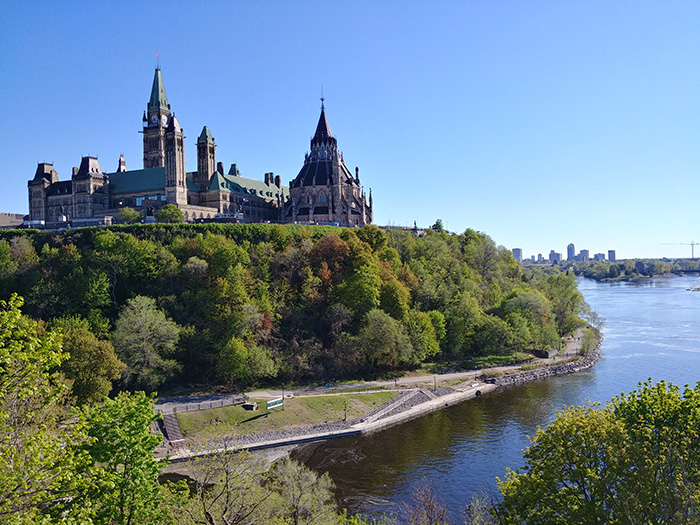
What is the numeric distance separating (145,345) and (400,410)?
26252 millimetres

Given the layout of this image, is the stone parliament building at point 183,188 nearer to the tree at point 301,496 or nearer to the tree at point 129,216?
the tree at point 129,216

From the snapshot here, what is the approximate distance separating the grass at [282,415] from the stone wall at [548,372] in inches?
683

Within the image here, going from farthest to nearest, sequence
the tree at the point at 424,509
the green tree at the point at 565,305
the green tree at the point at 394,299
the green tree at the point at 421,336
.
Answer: the green tree at the point at 565,305 < the green tree at the point at 394,299 < the green tree at the point at 421,336 < the tree at the point at 424,509

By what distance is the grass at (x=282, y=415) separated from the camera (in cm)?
4781

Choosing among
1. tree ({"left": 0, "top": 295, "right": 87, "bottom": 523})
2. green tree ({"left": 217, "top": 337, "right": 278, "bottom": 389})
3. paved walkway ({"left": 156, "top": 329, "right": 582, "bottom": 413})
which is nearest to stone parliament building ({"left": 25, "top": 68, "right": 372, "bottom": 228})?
green tree ({"left": 217, "top": 337, "right": 278, "bottom": 389})

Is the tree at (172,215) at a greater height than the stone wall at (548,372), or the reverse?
the tree at (172,215)

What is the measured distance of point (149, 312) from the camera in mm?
58156

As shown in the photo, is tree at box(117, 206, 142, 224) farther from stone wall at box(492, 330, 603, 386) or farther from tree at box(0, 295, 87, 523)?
tree at box(0, 295, 87, 523)

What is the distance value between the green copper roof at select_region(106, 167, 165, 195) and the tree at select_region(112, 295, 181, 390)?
44100mm

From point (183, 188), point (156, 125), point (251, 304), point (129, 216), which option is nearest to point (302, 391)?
point (251, 304)

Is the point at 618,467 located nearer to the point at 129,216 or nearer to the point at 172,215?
the point at 172,215

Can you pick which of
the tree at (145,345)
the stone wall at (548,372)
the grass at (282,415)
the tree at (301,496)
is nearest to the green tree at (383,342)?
the grass at (282,415)

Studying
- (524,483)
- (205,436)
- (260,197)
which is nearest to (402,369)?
(205,436)

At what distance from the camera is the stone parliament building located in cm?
9619
